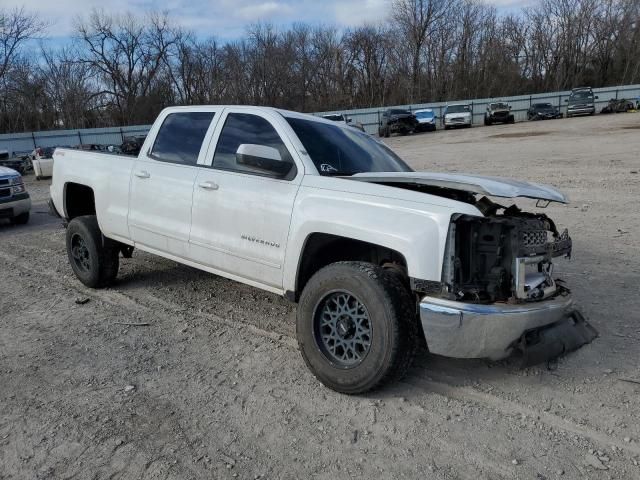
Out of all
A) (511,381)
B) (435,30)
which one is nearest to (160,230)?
(511,381)

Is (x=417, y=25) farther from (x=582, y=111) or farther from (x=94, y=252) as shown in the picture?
(x=94, y=252)

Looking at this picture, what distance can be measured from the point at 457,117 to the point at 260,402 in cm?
3993

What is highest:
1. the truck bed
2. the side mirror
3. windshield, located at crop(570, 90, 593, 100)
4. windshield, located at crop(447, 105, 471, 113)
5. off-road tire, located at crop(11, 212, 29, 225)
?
windshield, located at crop(570, 90, 593, 100)

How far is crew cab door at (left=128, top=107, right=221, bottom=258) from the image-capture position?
4665 millimetres

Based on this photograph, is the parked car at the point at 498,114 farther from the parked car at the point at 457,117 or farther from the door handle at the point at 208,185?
the door handle at the point at 208,185

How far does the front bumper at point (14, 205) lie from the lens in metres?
10.2

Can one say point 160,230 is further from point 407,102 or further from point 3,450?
point 407,102

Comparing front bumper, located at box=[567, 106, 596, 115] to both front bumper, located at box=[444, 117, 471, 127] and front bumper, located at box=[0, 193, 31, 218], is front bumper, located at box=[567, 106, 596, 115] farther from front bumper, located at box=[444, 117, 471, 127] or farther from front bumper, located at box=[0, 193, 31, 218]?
front bumper, located at box=[0, 193, 31, 218]

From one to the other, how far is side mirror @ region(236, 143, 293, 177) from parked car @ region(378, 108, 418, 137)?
1410 inches

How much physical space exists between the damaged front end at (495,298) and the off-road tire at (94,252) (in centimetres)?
386

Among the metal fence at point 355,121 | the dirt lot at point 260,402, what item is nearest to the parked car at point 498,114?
the metal fence at point 355,121

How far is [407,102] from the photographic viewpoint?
62.7 m

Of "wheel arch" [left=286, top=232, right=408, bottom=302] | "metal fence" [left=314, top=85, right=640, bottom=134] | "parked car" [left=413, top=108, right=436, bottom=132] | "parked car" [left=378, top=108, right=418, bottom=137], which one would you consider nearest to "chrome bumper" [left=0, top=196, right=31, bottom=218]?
"wheel arch" [left=286, top=232, right=408, bottom=302]

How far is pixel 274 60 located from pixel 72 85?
22447 millimetres
